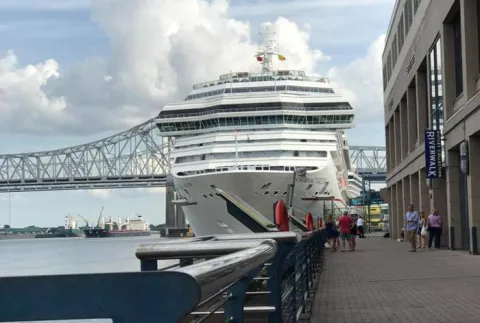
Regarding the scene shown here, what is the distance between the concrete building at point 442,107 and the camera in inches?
882

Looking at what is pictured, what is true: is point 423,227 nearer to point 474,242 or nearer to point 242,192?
point 474,242

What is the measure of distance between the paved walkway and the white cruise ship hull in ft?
74.6

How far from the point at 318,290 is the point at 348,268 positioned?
19.5 feet

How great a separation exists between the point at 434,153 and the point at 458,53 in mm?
3681

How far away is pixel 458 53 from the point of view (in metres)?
25.1

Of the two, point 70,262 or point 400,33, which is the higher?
point 400,33

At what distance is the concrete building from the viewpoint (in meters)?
22.4

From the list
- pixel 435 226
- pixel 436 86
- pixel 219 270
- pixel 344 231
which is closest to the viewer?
pixel 219 270

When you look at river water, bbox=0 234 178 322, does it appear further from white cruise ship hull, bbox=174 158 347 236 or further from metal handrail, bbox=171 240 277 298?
white cruise ship hull, bbox=174 158 347 236

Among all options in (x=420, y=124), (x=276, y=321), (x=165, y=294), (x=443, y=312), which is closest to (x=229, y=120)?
(x=420, y=124)

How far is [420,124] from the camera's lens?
34062 millimetres

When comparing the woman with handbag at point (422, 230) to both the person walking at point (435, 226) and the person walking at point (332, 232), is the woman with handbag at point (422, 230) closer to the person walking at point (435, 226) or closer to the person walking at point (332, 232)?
the person walking at point (435, 226)

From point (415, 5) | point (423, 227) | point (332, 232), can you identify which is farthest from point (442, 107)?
point (415, 5)

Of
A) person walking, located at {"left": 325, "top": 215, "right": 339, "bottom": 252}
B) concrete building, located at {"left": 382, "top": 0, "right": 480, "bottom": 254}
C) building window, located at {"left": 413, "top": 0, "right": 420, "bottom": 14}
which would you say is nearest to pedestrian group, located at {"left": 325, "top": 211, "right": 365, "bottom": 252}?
person walking, located at {"left": 325, "top": 215, "right": 339, "bottom": 252}
